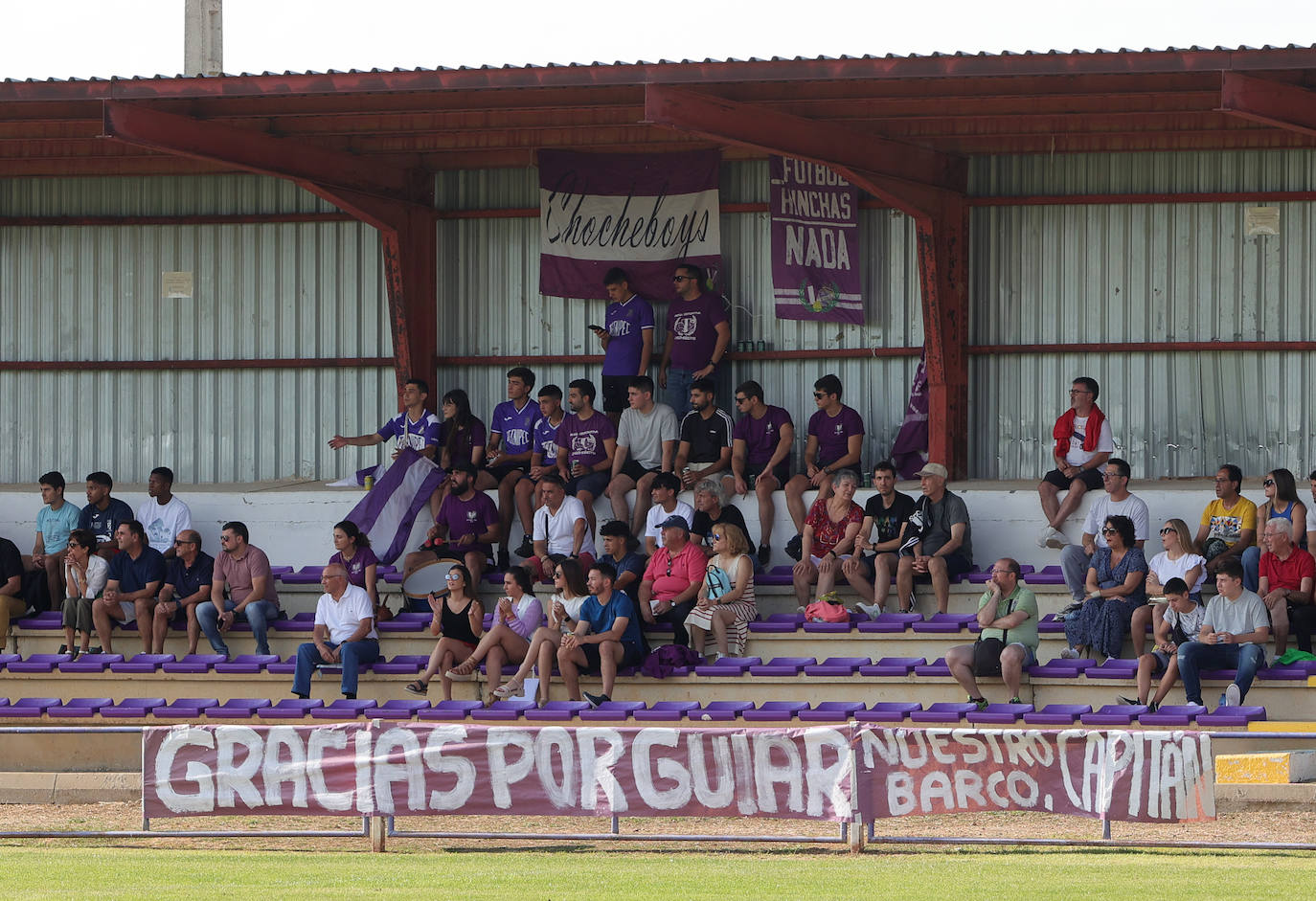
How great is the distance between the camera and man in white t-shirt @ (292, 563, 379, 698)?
14188mm

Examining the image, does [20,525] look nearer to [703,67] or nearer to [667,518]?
[667,518]

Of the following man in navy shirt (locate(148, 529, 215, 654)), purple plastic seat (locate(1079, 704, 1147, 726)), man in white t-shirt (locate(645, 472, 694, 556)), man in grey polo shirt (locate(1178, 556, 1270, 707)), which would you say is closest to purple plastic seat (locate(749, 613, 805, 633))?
man in white t-shirt (locate(645, 472, 694, 556))

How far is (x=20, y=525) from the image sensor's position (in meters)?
17.8

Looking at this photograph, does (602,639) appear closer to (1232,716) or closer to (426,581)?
(426,581)

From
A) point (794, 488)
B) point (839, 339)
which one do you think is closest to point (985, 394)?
point (839, 339)

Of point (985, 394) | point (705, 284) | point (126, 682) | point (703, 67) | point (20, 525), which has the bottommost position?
point (126, 682)

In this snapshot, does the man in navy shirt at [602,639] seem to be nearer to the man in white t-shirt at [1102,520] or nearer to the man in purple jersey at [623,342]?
the man in white t-shirt at [1102,520]

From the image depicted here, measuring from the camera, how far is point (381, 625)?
15117 mm

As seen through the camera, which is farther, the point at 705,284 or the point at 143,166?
the point at 143,166

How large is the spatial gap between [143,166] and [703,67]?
24.4ft

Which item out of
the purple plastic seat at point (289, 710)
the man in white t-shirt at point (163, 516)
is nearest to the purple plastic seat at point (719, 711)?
the purple plastic seat at point (289, 710)

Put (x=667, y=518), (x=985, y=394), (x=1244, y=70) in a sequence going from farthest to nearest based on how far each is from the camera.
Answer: (x=985, y=394) → (x=667, y=518) → (x=1244, y=70)

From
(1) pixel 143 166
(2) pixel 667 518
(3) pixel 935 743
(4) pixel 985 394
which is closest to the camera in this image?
(3) pixel 935 743

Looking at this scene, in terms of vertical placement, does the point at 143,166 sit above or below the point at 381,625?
above
